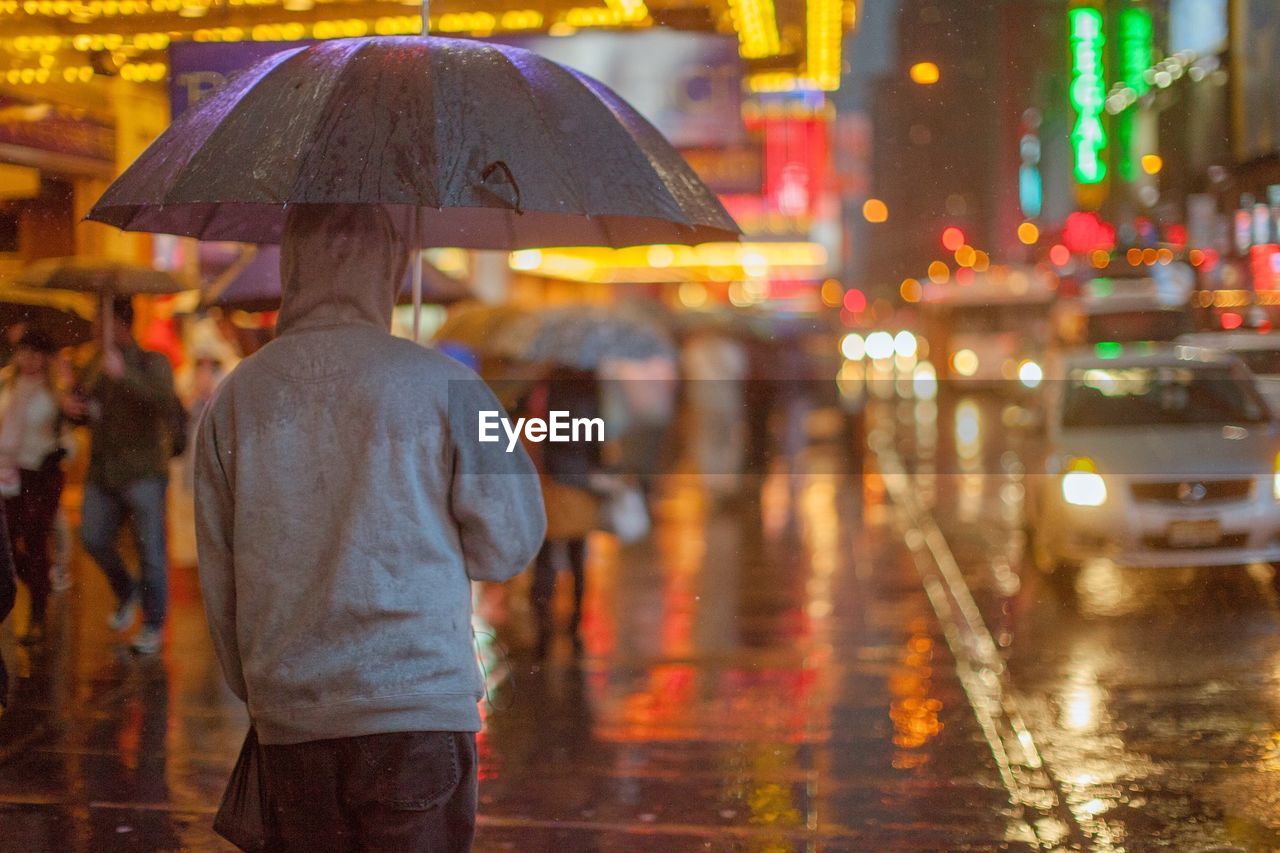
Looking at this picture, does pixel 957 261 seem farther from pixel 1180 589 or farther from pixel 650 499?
pixel 650 499

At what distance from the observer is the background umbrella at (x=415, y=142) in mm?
3016

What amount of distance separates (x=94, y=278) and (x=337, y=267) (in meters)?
2.51

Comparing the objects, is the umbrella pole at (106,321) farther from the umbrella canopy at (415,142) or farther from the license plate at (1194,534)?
the license plate at (1194,534)

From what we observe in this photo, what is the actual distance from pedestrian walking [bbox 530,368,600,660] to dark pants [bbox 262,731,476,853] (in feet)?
15.1

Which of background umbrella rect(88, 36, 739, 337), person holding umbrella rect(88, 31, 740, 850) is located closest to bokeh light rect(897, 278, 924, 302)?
background umbrella rect(88, 36, 739, 337)

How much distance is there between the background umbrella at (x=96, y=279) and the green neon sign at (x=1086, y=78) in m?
3.49

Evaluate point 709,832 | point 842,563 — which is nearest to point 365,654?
point 709,832

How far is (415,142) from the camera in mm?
3074

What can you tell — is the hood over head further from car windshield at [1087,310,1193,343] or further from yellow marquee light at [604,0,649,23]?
car windshield at [1087,310,1193,343]

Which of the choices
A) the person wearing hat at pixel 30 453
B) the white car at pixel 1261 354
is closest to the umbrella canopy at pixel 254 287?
the person wearing hat at pixel 30 453

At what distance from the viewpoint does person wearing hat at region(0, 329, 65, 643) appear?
15.9 feet

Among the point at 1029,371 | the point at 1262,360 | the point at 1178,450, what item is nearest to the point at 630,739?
the point at 1262,360

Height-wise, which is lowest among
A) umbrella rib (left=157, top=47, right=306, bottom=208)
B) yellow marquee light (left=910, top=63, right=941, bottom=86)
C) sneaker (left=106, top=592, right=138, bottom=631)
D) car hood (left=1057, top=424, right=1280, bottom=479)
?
sneaker (left=106, top=592, right=138, bottom=631)

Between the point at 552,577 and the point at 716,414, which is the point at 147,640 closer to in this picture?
the point at 552,577
